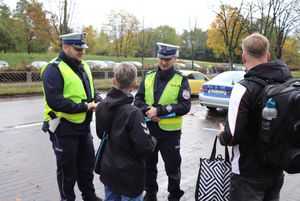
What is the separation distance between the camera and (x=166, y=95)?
4145 millimetres

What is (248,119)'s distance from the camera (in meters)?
2.51

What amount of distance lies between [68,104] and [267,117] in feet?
6.84

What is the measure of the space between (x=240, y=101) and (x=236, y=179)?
586 mm

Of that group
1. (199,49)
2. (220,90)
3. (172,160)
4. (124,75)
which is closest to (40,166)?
(172,160)

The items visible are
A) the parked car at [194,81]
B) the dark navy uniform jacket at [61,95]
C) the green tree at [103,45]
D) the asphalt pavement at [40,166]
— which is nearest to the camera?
the dark navy uniform jacket at [61,95]

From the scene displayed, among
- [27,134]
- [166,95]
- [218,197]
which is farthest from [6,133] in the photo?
[218,197]

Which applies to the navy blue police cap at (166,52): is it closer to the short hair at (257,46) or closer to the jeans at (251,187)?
the short hair at (257,46)

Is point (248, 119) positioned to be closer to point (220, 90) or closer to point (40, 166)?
point (40, 166)

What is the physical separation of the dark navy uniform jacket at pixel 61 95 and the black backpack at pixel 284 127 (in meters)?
2.01

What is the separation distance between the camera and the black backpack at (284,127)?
89.9 inches

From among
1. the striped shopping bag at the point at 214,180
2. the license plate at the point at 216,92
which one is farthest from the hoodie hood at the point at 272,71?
the license plate at the point at 216,92

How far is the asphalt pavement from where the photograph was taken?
4.78 meters

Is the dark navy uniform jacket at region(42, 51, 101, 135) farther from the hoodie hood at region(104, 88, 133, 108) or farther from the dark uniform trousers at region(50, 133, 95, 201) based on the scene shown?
the hoodie hood at region(104, 88, 133, 108)

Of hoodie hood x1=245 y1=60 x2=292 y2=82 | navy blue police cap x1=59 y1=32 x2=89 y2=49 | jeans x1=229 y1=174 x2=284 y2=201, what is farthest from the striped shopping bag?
navy blue police cap x1=59 y1=32 x2=89 y2=49
